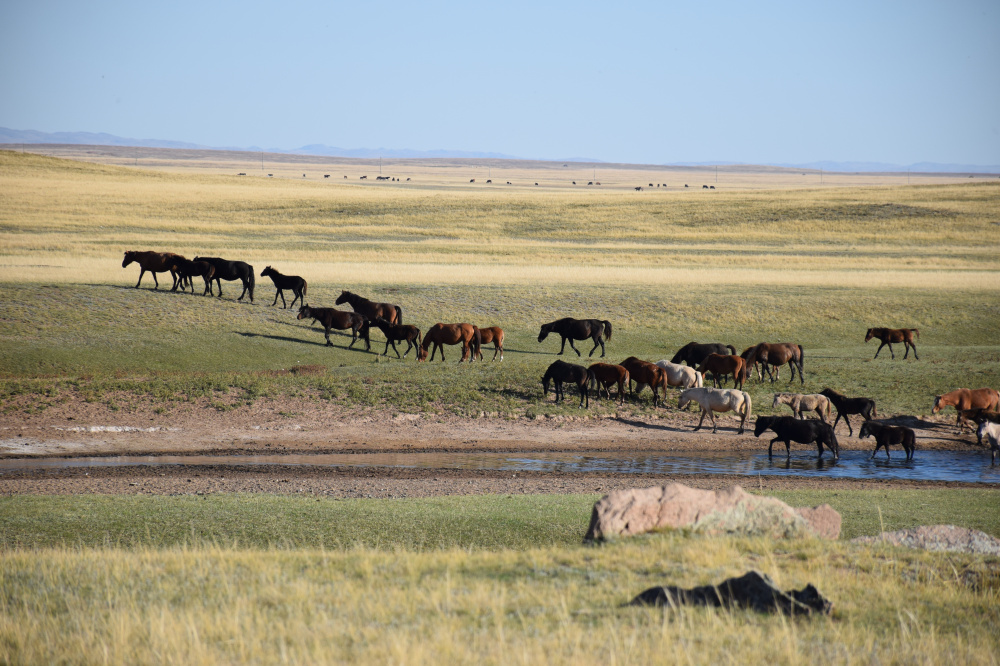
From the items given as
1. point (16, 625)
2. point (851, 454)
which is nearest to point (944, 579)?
point (16, 625)

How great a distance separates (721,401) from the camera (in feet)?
72.1

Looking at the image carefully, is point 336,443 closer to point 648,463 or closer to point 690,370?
point 648,463

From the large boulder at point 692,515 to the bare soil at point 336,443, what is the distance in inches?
232

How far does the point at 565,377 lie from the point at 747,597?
16095 mm

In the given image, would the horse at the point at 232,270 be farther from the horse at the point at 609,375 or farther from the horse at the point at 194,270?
the horse at the point at 609,375

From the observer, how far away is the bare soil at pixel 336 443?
16453mm

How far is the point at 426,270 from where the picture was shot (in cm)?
4306

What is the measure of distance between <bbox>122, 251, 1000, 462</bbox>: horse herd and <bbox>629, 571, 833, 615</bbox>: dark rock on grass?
1241cm

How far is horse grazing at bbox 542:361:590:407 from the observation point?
2312cm

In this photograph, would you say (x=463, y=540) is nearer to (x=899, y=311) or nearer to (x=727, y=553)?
(x=727, y=553)

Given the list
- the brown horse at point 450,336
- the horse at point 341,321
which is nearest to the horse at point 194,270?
the horse at point 341,321

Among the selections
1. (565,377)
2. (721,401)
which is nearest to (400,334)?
(565,377)

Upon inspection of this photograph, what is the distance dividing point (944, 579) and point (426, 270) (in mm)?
36374

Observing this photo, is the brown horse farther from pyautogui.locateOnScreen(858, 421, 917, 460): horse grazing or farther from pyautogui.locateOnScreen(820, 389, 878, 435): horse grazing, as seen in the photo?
pyautogui.locateOnScreen(858, 421, 917, 460): horse grazing
